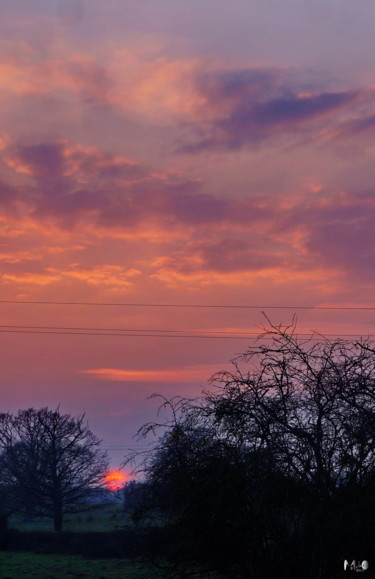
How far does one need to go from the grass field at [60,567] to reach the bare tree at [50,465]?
11.6 metres

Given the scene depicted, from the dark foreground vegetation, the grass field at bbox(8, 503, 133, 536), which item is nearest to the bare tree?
the grass field at bbox(8, 503, 133, 536)

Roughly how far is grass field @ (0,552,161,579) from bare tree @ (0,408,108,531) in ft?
38.1

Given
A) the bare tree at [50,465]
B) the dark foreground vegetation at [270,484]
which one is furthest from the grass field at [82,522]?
the dark foreground vegetation at [270,484]

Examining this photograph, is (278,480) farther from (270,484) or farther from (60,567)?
(60,567)

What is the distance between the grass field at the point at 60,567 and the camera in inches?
1446

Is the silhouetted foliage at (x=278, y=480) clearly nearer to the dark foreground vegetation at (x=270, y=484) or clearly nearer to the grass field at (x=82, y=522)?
the dark foreground vegetation at (x=270, y=484)

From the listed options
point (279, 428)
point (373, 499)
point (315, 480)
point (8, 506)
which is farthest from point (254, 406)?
point (8, 506)

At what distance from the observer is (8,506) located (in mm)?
62031

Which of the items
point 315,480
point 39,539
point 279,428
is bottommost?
point 39,539

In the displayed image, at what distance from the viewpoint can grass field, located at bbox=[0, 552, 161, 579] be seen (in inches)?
1446

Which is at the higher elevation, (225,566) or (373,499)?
(373,499)

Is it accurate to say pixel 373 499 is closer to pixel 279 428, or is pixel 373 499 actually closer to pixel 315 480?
pixel 315 480

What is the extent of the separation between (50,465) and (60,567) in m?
23.4

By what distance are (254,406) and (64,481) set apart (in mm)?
58986
